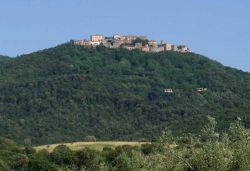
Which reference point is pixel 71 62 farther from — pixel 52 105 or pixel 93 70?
pixel 52 105

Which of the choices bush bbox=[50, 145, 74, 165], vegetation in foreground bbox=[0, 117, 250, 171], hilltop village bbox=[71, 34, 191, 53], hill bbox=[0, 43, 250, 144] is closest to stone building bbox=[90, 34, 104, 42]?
hilltop village bbox=[71, 34, 191, 53]

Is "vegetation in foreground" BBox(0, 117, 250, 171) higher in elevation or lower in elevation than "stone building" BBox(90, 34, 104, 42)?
lower

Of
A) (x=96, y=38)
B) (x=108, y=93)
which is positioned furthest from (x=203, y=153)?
(x=96, y=38)

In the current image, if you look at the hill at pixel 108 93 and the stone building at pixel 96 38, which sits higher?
the stone building at pixel 96 38

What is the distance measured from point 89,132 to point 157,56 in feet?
182

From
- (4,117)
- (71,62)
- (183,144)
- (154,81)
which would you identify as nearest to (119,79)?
(154,81)

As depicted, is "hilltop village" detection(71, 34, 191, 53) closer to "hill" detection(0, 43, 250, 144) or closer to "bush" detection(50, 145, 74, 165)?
"hill" detection(0, 43, 250, 144)

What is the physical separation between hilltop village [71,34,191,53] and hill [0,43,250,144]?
17.0ft

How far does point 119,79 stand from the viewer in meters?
142

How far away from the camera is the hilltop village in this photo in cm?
17188

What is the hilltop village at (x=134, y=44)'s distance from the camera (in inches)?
6767

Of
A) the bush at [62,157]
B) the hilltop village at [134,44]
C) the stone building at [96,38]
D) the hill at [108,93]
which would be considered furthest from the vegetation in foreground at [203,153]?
the stone building at [96,38]

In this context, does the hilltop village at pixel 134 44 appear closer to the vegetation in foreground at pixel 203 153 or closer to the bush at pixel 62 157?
the bush at pixel 62 157

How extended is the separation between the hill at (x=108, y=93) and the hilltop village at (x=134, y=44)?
5176 millimetres
